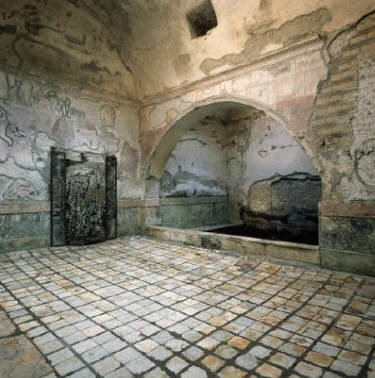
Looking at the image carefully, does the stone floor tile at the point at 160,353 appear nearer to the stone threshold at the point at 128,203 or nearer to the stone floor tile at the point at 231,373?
the stone floor tile at the point at 231,373

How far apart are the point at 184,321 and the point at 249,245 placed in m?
2.13

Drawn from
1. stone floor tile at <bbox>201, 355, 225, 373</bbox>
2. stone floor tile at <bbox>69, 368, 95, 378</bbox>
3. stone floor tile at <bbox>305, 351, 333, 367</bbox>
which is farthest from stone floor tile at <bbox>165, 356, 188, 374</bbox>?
stone floor tile at <bbox>305, 351, 333, 367</bbox>

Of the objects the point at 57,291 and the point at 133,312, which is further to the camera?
the point at 57,291

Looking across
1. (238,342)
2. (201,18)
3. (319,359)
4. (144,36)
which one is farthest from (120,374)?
(144,36)

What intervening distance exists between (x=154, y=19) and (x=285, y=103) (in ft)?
8.87

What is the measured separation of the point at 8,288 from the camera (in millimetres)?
2803

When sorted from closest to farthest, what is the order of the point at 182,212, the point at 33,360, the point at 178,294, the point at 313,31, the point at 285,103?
1. the point at 33,360
2. the point at 178,294
3. the point at 313,31
4. the point at 285,103
5. the point at 182,212

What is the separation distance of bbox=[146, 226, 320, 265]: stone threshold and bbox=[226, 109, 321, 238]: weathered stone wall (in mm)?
2738

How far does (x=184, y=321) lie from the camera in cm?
210

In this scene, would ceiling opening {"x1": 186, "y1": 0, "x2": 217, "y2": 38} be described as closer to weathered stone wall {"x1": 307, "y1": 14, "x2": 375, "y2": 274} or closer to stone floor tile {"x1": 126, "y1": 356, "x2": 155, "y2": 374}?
weathered stone wall {"x1": 307, "y1": 14, "x2": 375, "y2": 274}

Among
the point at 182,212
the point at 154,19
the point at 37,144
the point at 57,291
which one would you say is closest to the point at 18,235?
the point at 37,144

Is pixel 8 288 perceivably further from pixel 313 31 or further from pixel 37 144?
pixel 313 31

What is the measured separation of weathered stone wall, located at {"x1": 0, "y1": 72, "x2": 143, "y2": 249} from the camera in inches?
167

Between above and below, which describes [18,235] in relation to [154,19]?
below
